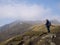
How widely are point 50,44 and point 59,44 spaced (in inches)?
81.8

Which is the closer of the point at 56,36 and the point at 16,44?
the point at 56,36

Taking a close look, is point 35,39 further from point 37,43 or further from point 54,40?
point 54,40

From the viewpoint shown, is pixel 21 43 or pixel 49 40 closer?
pixel 49 40

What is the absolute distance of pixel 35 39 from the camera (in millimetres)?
45781

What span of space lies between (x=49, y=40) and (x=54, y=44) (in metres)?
1.70

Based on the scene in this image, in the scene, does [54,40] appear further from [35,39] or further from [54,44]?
[35,39]

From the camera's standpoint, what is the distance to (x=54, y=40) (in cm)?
4297

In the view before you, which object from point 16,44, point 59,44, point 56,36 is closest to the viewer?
point 59,44

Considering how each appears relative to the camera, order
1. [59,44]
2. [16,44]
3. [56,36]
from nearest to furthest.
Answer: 1. [59,44]
2. [56,36]
3. [16,44]

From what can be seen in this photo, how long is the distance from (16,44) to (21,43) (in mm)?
1363

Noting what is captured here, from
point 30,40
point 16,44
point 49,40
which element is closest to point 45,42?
point 49,40

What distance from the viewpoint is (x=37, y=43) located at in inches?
1724

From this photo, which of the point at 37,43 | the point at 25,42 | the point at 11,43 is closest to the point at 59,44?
the point at 37,43

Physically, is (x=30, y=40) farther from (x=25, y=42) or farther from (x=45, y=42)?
(x=45, y=42)
